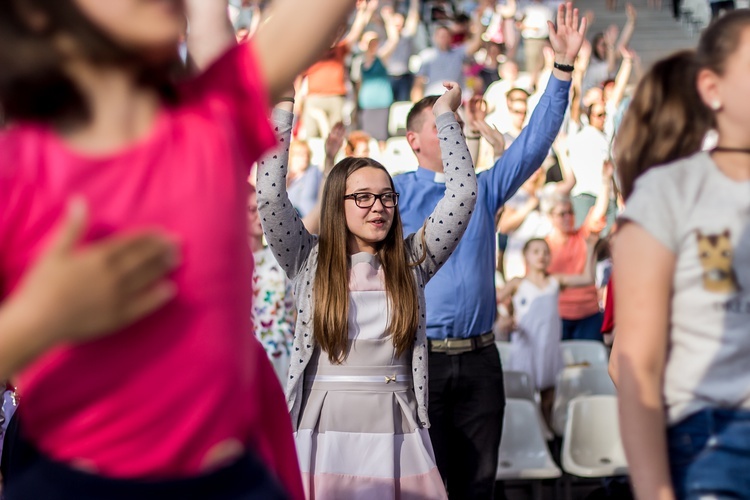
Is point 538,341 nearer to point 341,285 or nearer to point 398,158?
point 341,285

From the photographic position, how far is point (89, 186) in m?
1.48

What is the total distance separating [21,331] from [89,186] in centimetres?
21

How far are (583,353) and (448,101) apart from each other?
156 inches

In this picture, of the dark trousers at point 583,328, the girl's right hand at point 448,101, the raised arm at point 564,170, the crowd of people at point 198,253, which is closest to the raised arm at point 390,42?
the raised arm at point 564,170

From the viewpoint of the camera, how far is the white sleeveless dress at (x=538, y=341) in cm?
734

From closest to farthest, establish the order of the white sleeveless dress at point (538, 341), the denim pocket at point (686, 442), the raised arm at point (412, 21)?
the denim pocket at point (686, 442) < the white sleeveless dress at point (538, 341) < the raised arm at point (412, 21)

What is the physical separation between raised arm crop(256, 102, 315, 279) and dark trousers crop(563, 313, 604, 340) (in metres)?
4.73

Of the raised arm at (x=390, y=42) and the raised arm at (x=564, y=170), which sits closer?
the raised arm at (x=564, y=170)

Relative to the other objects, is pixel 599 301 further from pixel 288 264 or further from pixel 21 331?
pixel 21 331

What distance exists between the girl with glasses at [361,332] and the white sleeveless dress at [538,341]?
3408 millimetres

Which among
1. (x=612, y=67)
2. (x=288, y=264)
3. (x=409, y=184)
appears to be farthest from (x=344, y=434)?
(x=612, y=67)

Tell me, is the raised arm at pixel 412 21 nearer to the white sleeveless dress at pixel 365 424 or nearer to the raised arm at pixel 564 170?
the raised arm at pixel 564 170

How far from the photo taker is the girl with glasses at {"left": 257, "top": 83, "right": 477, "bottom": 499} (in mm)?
3809

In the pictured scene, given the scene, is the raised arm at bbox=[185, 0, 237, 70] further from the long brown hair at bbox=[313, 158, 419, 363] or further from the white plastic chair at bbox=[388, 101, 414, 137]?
the white plastic chair at bbox=[388, 101, 414, 137]
